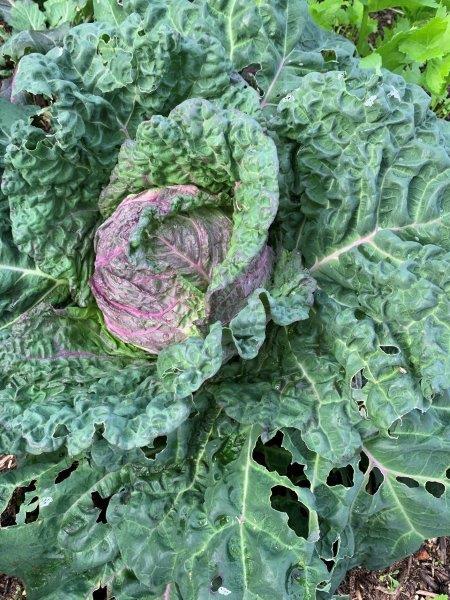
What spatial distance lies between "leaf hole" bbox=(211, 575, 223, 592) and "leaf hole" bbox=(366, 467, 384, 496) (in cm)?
80

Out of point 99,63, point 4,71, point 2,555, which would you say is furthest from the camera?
point 4,71

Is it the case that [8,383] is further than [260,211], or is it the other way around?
[8,383]

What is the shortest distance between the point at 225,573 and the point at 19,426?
950mm

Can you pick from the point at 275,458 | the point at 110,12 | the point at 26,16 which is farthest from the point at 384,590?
the point at 26,16

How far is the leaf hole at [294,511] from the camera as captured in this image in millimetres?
2925

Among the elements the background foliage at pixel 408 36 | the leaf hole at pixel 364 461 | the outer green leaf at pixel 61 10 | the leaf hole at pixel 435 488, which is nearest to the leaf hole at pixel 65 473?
the leaf hole at pixel 364 461

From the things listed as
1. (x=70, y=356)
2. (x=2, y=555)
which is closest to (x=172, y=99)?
(x=70, y=356)

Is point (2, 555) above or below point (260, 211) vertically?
below

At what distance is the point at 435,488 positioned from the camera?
2988 millimetres

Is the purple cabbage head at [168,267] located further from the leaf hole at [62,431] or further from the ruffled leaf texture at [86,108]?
the leaf hole at [62,431]

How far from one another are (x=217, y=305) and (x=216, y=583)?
110 cm

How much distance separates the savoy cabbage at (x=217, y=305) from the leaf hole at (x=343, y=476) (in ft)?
0.51

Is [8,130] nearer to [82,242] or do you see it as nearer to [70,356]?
[82,242]

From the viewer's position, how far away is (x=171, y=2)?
2.79 meters
